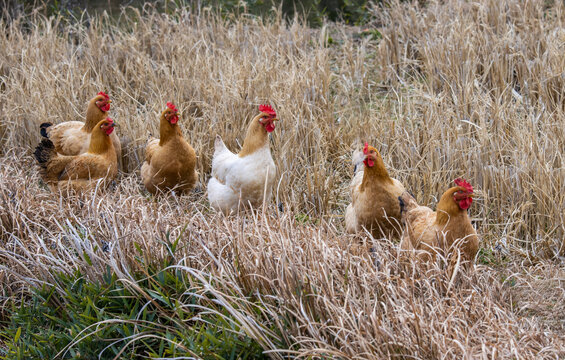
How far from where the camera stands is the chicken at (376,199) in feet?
12.1

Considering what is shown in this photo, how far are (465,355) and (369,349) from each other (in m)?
0.36

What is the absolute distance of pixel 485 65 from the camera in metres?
5.45

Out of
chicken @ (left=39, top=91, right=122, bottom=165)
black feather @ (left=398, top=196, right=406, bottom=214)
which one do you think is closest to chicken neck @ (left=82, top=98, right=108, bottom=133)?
chicken @ (left=39, top=91, right=122, bottom=165)

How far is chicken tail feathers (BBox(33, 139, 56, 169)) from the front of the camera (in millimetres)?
4508

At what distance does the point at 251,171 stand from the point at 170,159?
77 centimetres

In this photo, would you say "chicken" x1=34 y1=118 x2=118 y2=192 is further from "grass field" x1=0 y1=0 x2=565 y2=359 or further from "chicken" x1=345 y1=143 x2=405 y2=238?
"chicken" x1=345 y1=143 x2=405 y2=238

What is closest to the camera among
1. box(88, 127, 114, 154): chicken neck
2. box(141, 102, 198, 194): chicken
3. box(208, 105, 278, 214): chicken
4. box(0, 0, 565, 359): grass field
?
box(0, 0, 565, 359): grass field

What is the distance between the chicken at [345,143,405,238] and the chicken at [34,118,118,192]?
198cm

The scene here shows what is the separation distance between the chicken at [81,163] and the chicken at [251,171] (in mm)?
991

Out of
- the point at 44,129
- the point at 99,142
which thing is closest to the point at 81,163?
the point at 99,142

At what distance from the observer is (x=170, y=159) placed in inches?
177

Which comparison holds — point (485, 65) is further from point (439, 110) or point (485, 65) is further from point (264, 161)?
point (264, 161)

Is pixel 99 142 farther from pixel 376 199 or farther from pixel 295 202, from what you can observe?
pixel 376 199

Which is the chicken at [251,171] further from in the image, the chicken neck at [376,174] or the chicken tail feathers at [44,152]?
the chicken tail feathers at [44,152]
